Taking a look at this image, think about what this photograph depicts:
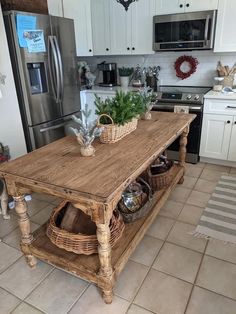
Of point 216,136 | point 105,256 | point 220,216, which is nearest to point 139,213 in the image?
point 105,256

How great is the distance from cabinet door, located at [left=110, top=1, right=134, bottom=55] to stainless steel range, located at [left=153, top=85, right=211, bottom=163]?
840 mm

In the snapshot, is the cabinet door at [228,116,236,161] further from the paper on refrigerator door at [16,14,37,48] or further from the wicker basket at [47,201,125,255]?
the paper on refrigerator door at [16,14,37,48]

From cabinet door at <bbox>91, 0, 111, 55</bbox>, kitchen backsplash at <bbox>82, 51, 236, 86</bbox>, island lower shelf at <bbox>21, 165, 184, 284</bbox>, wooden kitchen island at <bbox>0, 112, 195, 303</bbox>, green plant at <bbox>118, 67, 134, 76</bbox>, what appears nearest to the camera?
wooden kitchen island at <bbox>0, 112, 195, 303</bbox>

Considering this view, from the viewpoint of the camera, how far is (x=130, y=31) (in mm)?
3521

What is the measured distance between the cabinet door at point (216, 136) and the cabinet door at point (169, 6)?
4.45 ft

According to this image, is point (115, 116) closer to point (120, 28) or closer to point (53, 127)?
point (53, 127)

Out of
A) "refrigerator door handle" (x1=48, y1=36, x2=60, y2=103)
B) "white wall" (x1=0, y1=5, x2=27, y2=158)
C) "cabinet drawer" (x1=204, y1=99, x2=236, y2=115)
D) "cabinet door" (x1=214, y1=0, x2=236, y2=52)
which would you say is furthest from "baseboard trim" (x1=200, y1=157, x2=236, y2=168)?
"white wall" (x1=0, y1=5, x2=27, y2=158)

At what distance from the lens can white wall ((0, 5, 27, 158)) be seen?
2490 millimetres

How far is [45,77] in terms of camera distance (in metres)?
2.92

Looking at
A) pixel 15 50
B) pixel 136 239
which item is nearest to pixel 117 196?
pixel 136 239

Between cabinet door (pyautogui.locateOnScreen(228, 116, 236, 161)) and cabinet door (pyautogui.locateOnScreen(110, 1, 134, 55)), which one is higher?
cabinet door (pyautogui.locateOnScreen(110, 1, 134, 55))

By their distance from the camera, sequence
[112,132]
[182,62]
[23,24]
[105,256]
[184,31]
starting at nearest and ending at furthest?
[105,256] < [112,132] < [23,24] < [184,31] < [182,62]

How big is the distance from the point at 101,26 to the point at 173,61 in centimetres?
116

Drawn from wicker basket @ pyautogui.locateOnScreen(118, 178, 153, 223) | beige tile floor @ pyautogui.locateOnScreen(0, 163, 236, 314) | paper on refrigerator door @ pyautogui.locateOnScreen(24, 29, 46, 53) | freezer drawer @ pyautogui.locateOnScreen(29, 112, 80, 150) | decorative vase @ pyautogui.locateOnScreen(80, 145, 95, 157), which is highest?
paper on refrigerator door @ pyautogui.locateOnScreen(24, 29, 46, 53)
